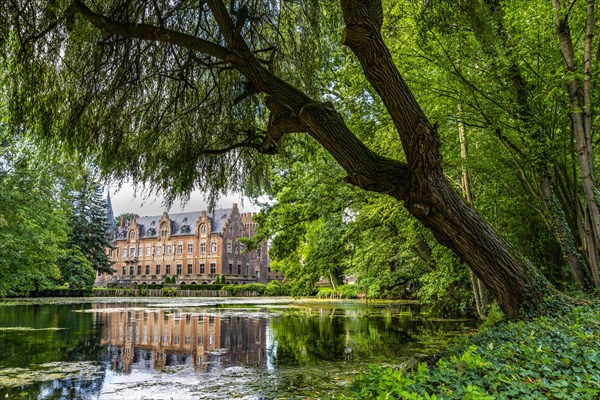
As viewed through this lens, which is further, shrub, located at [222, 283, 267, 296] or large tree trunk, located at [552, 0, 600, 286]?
shrub, located at [222, 283, 267, 296]

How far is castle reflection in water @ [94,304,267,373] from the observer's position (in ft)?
25.3

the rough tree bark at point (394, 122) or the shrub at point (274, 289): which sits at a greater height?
the rough tree bark at point (394, 122)

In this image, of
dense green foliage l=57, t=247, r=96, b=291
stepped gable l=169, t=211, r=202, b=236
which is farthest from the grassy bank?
stepped gable l=169, t=211, r=202, b=236

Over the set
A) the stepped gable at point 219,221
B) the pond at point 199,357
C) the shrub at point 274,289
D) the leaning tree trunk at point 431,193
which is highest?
the stepped gable at point 219,221

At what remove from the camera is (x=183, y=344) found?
9.78 m

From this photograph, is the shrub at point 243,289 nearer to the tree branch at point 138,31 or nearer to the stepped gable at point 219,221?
the stepped gable at point 219,221

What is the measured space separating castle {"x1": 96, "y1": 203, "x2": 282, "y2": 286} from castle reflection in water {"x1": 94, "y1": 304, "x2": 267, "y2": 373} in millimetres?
40366

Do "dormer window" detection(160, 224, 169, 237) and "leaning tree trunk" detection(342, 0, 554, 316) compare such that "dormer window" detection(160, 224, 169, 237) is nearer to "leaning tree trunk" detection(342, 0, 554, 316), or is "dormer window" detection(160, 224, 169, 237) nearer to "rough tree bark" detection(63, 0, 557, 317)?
"rough tree bark" detection(63, 0, 557, 317)

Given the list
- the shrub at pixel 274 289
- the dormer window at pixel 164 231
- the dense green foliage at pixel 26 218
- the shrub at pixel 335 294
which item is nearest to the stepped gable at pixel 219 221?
the dormer window at pixel 164 231

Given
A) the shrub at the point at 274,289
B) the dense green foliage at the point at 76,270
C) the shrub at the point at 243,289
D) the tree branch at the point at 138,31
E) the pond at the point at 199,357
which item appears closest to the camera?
the tree branch at the point at 138,31

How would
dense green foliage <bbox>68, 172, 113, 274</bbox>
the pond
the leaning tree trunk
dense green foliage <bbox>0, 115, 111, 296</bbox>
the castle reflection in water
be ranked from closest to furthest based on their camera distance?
1. the leaning tree trunk
2. the pond
3. the castle reflection in water
4. dense green foliage <bbox>0, 115, 111, 296</bbox>
5. dense green foliage <bbox>68, 172, 113, 274</bbox>

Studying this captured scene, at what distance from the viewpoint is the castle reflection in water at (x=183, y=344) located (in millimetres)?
7710

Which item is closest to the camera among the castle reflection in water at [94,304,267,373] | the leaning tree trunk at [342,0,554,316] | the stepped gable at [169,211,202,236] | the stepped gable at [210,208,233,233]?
the leaning tree trunk at [342,0,554,316]

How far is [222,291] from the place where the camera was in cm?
4328
